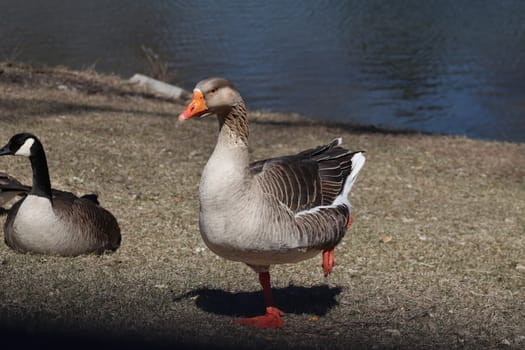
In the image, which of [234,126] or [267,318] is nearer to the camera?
[234,126]

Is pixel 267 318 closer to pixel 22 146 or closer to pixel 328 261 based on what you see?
pixel 328 261

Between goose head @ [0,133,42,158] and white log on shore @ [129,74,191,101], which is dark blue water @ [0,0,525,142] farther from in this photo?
goose head @ [0,133,42,158]

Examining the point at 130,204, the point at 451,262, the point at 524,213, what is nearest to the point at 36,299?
the point at 130,204

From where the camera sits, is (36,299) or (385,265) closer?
(36,299)

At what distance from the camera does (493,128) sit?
47.8 feet

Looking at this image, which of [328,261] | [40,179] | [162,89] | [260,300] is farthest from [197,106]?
[162,89]

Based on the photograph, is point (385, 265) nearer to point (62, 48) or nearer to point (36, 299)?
point (36, 299)

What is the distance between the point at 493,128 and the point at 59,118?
8429 millimetres

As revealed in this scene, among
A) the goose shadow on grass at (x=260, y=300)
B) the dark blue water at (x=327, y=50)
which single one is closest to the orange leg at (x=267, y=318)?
the goose shadow on grass at (x=260, y=300)

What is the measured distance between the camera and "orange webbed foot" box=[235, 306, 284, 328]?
4.46 meters

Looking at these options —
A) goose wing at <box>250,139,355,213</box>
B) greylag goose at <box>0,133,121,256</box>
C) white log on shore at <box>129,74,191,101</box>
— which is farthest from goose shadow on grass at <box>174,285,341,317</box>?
white log on shore at <box>129,74,191,101</box>

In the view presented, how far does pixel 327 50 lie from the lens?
63.1ft

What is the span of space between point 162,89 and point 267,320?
30.3 ft

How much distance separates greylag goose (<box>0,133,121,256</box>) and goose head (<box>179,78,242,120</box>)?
2106 millimetres
